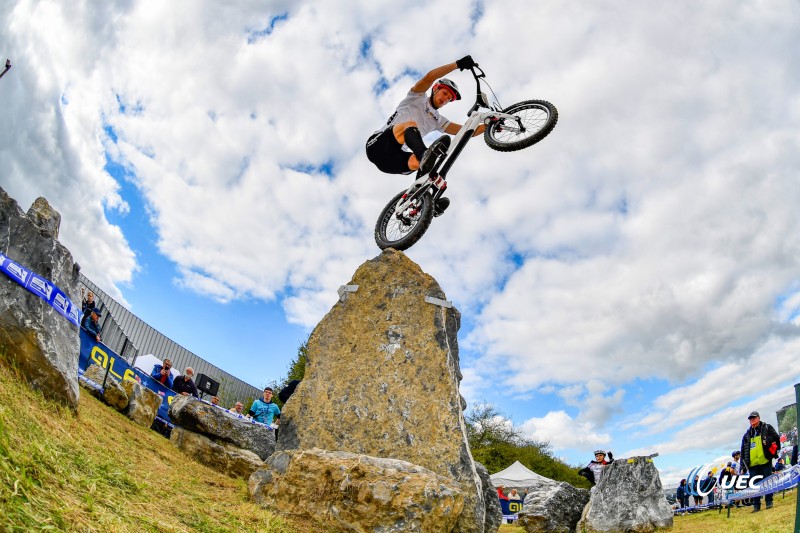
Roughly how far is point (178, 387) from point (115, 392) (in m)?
2.63

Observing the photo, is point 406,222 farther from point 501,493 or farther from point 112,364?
point 501,493

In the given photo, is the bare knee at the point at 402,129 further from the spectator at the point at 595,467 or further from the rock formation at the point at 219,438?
the spectator at the point at 595,467

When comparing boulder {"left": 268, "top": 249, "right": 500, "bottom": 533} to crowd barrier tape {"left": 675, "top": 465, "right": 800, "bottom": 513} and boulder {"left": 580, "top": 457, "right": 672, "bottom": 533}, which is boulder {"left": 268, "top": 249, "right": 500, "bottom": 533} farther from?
crowd barrier tape {"left": 675, "top": 465, "right": 800, "bottom": 513}

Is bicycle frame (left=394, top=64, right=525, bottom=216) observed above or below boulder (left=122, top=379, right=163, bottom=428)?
above

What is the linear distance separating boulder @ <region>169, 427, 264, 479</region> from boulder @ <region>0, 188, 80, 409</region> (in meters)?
2.16

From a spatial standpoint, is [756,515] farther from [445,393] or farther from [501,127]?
[501,127]

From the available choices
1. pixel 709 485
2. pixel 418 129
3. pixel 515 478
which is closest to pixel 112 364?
pixel 418 129

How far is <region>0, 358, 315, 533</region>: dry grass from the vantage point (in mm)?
2400

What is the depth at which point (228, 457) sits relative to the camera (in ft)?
21.5

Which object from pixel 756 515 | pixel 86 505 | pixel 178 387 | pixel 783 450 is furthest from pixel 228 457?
pixel 783 450

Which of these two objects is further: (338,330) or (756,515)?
(756,515)

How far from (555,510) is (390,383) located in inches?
230

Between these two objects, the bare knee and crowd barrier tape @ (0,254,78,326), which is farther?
the bare knee

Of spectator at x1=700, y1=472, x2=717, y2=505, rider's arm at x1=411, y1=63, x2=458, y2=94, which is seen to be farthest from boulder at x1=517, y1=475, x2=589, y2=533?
rider's arm at x1=411, y1=63, x2=458, y2=94
